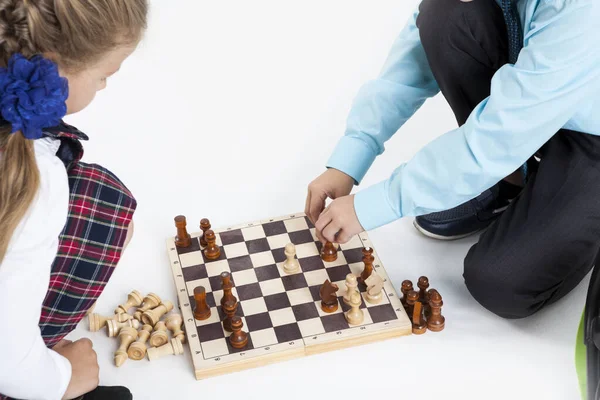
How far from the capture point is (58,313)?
1447mm

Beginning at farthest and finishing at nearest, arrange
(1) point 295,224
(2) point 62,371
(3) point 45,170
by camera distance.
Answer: (1) point 295,224 → (2) point 62,371 → (3) point 45,170

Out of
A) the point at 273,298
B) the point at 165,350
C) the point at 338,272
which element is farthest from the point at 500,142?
the point at 165,350

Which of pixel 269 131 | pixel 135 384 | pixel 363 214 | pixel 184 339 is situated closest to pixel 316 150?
pixel 269 131

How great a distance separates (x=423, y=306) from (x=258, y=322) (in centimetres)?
38

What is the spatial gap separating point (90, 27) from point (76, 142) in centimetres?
27

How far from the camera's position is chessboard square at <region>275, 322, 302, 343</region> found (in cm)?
163

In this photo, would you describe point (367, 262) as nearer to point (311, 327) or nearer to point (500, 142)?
point (311, 327)

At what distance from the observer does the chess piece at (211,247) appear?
71.0 inches

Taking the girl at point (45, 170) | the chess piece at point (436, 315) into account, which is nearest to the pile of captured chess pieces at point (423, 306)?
the chess piece at point (436, 315)

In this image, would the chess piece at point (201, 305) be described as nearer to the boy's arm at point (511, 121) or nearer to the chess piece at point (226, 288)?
the chess piece at point (226, 288)

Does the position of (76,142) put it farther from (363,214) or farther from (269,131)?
(269,131)

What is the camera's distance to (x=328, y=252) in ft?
5.97

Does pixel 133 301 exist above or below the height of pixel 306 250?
below

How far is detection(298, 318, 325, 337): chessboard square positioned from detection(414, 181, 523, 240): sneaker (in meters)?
0.46
